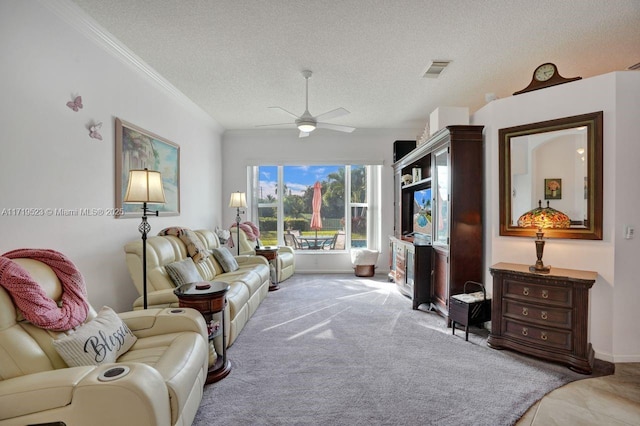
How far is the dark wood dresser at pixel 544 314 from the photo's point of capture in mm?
2600

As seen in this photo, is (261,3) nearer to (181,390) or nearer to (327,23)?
(327,23)

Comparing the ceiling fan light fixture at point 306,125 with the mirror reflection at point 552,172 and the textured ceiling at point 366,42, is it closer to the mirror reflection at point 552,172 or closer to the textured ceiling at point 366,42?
the textured ceiling at point 366,42

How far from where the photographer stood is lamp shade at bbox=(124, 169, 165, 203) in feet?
8.36

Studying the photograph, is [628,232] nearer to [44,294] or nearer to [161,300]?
[161,300]

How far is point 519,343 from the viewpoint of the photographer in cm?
289

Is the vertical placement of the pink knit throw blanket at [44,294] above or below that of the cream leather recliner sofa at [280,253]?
above

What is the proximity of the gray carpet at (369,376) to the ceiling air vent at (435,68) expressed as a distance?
2846 mm

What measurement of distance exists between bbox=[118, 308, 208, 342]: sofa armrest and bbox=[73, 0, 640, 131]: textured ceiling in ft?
7.49

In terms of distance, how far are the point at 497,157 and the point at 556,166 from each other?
0.53m

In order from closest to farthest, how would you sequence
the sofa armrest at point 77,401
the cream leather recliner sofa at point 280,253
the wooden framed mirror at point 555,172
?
the sofa armrest at point 77,401
the wooden framed mirror at point 555,172
the cream leather recliner sofa at point 280,253

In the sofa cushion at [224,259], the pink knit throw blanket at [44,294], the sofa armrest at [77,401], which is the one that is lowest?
the sofa armrest at [77,401]

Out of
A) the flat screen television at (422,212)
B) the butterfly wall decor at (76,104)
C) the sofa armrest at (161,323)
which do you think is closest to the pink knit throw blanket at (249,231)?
the flat screen television at (422,212)

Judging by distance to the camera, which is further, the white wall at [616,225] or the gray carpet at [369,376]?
the white wall at [616,225]

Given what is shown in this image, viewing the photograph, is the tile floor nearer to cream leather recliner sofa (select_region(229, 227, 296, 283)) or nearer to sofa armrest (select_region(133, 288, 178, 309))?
sofa armrest (select_region(133, 288, 178, 309))
